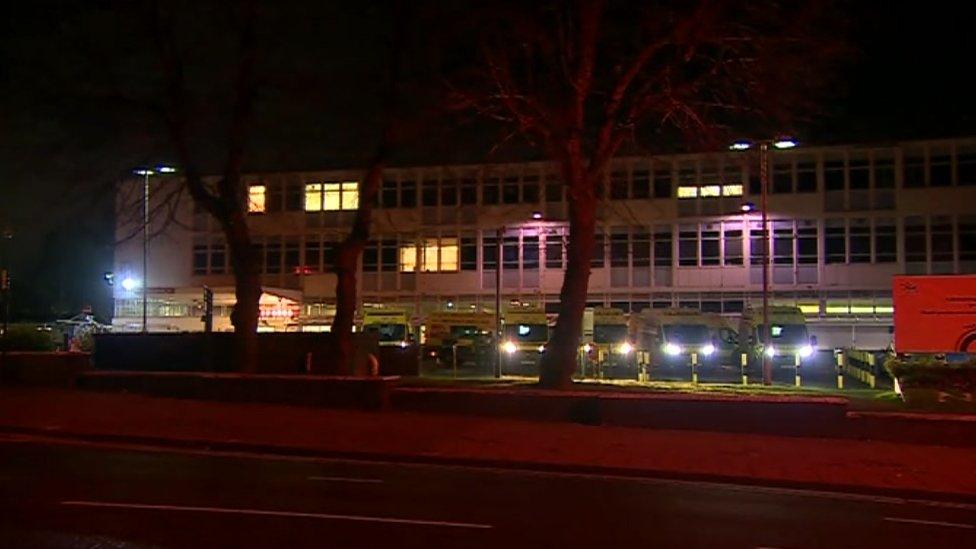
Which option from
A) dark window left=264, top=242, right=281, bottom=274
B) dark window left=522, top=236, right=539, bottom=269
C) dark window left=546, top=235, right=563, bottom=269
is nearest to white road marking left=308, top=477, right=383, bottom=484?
dark window left=546, top=235, right=563, bottom=269

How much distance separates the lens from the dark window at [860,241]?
56531mm

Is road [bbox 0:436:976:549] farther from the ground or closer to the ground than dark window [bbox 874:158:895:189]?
closer to the ground

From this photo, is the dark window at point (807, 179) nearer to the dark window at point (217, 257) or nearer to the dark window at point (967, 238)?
the dark window at point (967, 238)

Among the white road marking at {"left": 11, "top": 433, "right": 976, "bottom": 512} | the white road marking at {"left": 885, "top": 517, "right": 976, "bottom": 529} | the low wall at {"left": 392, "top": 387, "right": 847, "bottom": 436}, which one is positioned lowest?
the white road marking at {"left": 885, "top": 517, "right": 976, "bottom": 529}

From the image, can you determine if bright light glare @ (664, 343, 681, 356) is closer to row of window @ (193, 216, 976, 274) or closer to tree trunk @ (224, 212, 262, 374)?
row of window @ (193, 216, 976, 274)

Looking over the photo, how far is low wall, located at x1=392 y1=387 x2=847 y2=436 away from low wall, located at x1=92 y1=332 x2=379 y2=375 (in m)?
7.40

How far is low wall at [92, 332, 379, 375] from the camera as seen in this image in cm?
2895

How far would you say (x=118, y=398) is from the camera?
75.9 ft

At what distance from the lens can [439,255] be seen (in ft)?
205

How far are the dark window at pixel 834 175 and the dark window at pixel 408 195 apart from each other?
21908 millimetres

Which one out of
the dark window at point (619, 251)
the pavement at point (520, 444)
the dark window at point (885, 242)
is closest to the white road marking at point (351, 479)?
the pavement at point (520, 444)

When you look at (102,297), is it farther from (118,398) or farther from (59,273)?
(118,398)

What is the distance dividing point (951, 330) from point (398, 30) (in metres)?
13.9

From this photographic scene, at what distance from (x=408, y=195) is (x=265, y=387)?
4026 cm
